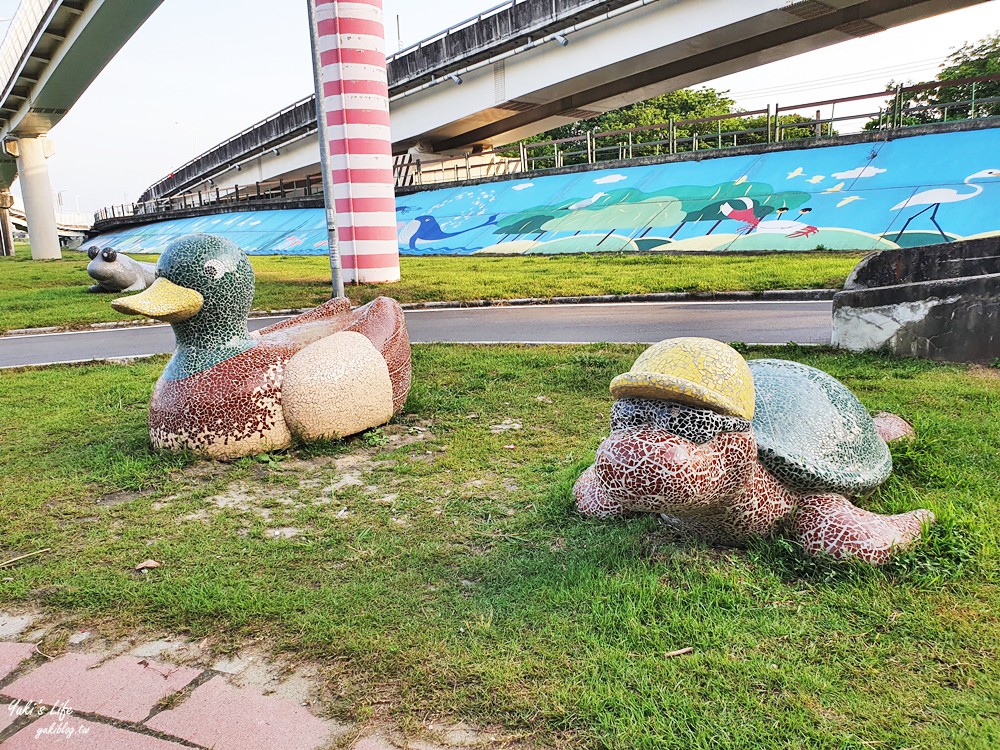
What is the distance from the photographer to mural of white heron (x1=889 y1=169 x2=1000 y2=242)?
14.0m

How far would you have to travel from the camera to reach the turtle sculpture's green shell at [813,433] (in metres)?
2.92

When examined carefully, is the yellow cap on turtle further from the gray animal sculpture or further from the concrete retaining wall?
the gray animal sculpture

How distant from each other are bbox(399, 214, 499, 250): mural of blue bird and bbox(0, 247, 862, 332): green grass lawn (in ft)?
17.3

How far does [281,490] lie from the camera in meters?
4.29

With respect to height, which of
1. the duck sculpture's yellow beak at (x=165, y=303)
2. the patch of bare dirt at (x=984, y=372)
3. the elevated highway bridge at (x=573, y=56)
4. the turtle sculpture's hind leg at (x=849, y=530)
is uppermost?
the elevated highway bridge at (x=573, y=56)

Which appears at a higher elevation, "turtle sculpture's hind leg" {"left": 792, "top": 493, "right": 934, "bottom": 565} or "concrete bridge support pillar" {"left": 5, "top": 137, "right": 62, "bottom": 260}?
"concrete bridge support pillar" {"left": 5, "top": 137, "right": 62, "bottom": 260}

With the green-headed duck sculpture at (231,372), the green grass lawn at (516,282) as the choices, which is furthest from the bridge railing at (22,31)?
the green-headed duck sculpture at (231,372)

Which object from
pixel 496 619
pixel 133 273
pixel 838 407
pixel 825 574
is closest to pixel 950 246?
pixel 838 407

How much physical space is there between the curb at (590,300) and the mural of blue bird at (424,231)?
1042cm

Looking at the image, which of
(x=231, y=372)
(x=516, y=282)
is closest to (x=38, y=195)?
(x=516, y=282)

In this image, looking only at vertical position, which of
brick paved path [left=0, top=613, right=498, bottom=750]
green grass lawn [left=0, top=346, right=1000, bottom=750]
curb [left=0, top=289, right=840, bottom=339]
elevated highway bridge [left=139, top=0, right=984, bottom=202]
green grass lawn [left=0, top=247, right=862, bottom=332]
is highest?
elevated highway bridge [left=139, top=0, right=984, bottom=202]

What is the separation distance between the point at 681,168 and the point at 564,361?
15030mm

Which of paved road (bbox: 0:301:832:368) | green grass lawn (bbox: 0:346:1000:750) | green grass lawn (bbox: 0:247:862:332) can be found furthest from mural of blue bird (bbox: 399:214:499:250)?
green grass lawn (bbox: 0:346:1000:750)

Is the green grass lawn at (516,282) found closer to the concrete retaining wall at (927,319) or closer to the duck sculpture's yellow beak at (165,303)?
the concrete retaining wall at (927,319)
